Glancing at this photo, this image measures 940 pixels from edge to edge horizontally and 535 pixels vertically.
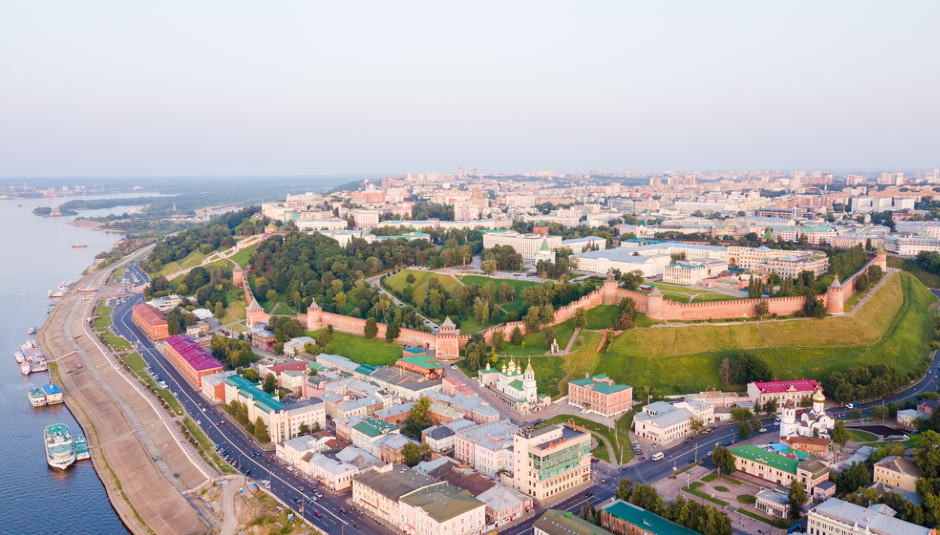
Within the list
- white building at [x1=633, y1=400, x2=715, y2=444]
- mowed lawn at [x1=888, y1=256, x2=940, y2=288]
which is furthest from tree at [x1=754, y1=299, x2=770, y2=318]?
Result: mowed lawn at [x1=888, y1=256, x2=940, y2=288]

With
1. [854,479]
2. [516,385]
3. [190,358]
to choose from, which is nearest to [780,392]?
[854,479]

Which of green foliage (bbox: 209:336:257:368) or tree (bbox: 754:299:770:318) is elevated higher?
tree (bbox: 754:299:770:318)

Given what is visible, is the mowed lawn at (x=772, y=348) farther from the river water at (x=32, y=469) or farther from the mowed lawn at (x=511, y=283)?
the river water at (x=32, y=469)

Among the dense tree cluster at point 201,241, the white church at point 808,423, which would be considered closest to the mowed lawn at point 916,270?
the white church at point 808,423

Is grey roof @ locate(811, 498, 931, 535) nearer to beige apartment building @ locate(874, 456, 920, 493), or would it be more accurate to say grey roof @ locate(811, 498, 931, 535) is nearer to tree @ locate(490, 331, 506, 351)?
beige apartment building @ locate(874, 456, 920, 493)

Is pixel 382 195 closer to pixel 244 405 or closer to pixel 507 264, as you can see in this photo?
pixel 507 264

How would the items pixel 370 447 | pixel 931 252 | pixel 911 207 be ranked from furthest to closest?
pixel 911 207
pixel 931 252
pixel 370 447

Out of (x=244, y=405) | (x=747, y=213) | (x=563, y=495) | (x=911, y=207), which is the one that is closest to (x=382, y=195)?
(x=747, y=213)
